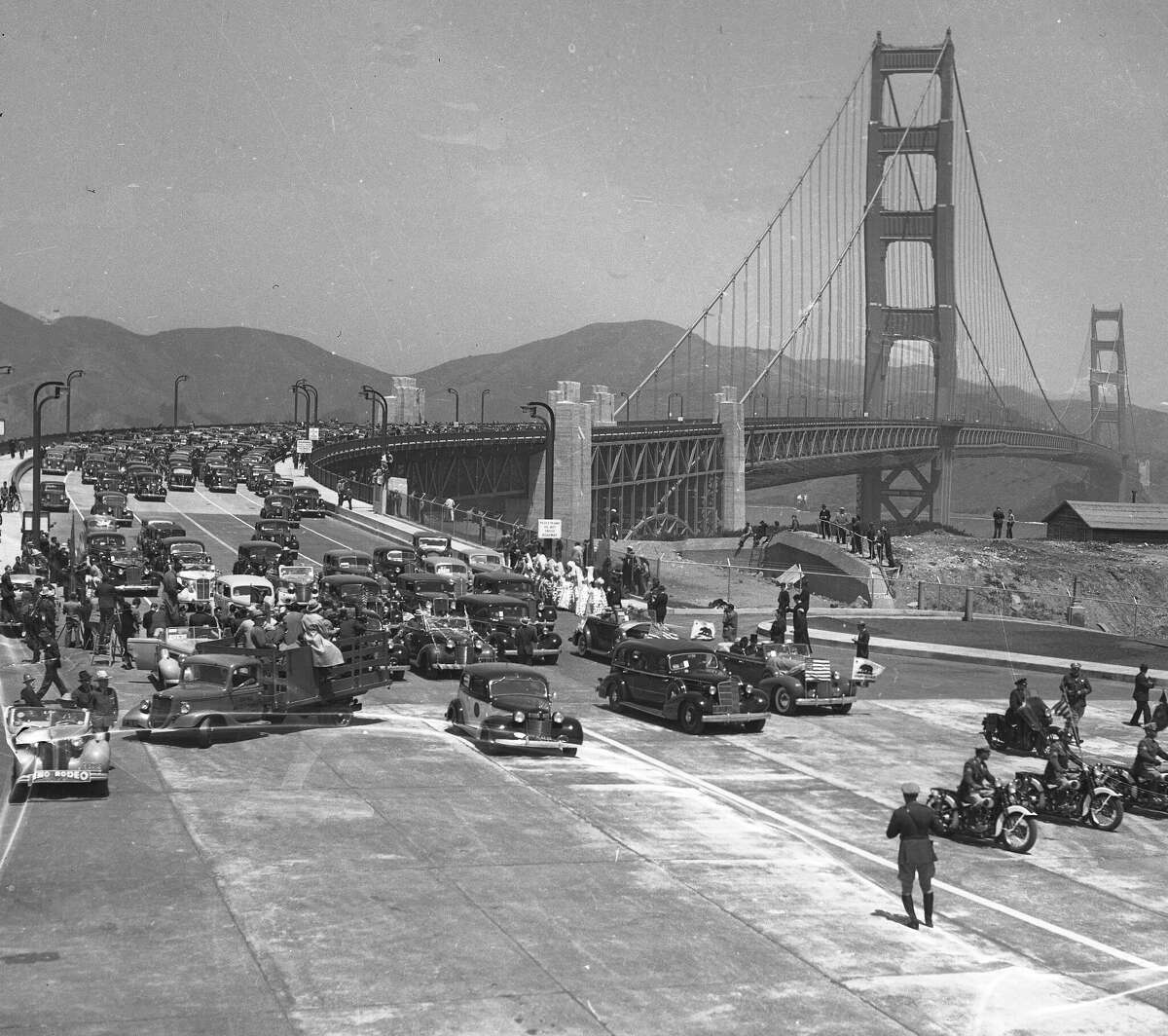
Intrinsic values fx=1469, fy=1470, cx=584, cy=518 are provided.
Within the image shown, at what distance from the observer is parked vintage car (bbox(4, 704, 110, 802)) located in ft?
60.5

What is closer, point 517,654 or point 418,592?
point 517,654

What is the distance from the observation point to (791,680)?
28.4 m

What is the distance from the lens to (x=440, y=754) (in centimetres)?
2256

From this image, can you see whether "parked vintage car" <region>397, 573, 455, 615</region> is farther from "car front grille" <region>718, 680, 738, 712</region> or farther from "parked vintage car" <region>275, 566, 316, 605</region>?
"car front grille" <region>718, 680, 738, 712</region>

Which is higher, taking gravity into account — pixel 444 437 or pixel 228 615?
pixel 444 437

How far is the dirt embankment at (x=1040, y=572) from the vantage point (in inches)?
2640

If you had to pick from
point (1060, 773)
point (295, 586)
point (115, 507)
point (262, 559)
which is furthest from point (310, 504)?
point (1060, 773)

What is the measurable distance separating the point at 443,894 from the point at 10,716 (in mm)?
7553

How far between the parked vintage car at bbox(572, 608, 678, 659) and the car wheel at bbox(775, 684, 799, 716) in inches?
163

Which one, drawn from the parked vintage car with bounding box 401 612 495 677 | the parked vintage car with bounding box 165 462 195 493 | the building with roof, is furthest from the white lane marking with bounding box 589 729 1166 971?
the building with roof

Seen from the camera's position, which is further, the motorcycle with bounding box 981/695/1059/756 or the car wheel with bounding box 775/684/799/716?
the car wheel with bounding box 775/684/799/716

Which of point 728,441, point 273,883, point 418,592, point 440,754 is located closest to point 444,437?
point 728,441

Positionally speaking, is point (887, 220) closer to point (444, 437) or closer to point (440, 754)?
point (444, 437)

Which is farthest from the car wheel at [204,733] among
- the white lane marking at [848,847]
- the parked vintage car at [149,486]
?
the parked vintage car at [149,486]
